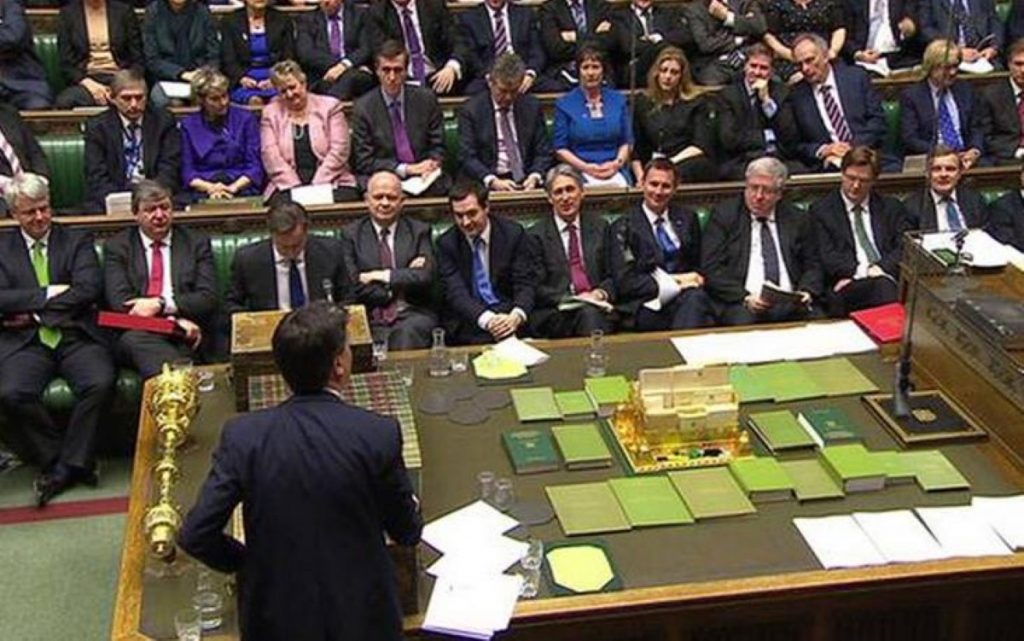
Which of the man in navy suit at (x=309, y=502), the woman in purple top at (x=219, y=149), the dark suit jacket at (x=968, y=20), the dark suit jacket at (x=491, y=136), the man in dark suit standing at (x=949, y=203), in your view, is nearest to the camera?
the man in navy suit at (x=309, y=502)

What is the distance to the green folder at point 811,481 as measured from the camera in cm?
344

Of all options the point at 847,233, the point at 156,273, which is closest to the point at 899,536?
the point at 847,233

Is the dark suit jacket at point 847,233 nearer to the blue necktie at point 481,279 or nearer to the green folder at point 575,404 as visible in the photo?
the blue necktie at point 481,279

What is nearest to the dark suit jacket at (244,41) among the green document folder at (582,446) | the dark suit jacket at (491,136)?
the dark suit jacket at (491,136)

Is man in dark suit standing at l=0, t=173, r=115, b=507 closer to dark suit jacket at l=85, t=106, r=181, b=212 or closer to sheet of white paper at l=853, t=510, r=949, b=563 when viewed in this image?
dark suit jacket at l=85, t=106, r=181, b=212

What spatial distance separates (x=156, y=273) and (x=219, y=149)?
1.14m

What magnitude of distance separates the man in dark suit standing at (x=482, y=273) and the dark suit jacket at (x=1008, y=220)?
214 centimetres

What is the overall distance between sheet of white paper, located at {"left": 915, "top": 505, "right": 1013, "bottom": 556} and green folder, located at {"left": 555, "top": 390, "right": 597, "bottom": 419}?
39.2 inches

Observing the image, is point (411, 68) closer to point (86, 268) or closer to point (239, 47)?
point (239, 47)

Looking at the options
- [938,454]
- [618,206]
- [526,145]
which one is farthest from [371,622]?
[526,145]

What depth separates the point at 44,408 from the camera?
191 inches

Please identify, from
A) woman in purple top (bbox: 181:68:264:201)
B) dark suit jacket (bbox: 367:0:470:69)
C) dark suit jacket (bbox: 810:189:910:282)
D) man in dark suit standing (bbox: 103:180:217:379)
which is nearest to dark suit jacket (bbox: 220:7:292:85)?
dark suit jacket (bbox: 367:0:470:69)

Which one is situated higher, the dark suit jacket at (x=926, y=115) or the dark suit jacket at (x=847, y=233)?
the dark suit jacket at (x=926, y=115)

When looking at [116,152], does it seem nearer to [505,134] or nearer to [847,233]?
[505,134]
